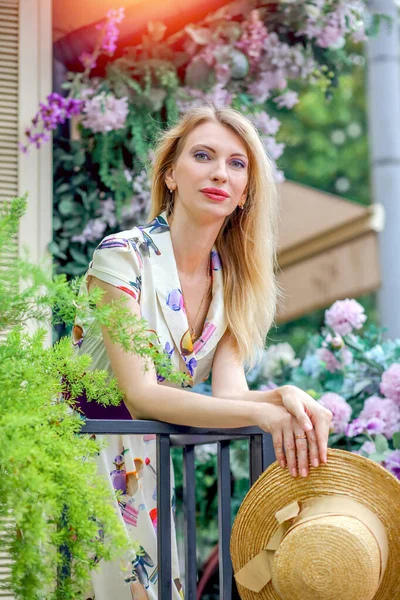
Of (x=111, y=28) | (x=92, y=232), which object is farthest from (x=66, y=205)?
(x=111, y=28)

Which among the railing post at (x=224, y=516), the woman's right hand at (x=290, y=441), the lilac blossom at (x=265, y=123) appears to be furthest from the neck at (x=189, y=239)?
the lilac blossom at (x=265, y=123)

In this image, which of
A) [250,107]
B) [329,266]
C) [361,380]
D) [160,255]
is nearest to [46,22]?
[250,107]

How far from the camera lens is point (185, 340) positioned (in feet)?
6.87

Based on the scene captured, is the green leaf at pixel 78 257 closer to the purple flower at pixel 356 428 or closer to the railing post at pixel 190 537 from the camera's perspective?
the purple flower at pixel 356 428

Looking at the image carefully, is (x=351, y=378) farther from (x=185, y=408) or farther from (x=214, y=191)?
(x=185, y=408)

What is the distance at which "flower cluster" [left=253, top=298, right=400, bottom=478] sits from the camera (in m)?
2.96

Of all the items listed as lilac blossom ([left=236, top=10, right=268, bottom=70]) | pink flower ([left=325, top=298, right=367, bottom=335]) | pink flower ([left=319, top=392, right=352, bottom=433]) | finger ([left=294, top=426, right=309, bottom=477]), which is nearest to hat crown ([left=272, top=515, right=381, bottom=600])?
finger ([left=294, top=426, right=309, bottom=477])

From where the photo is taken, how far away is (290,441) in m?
1.63

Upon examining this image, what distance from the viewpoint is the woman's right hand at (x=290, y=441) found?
63.6 inches

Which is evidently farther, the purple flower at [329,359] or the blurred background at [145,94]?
the purple flower at [329,359]

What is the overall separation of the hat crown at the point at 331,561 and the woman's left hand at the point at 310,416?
14 centimetres

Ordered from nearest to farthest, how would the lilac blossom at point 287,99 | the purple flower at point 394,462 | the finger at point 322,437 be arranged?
the finger at point 322,437 → the purple flower at point 394,462 → the lilac blossom at point 287,99

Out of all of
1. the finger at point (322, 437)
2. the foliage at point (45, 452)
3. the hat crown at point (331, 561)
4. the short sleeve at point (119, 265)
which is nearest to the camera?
the foliage at point (45, 452)

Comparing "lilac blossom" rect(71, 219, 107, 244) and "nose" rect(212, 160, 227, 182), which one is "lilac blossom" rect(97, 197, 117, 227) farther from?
"nose" rect(212, 160, 227, 182)
